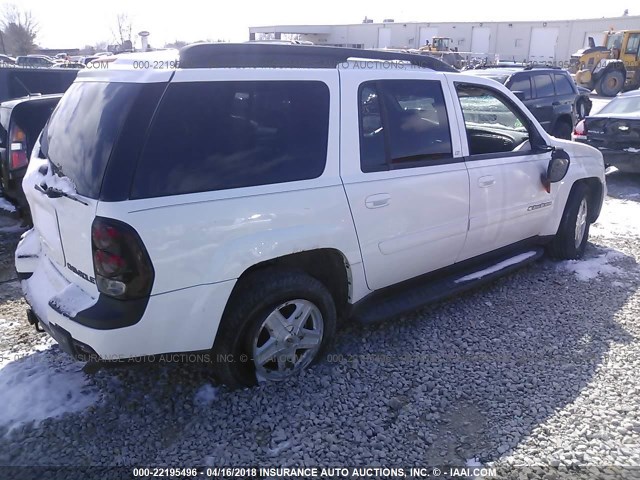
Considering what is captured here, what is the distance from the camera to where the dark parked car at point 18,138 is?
536 cm

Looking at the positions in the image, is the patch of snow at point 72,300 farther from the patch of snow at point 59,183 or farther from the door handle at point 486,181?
the door handle at point 486,181

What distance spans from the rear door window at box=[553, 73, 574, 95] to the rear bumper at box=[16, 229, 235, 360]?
36.1ft

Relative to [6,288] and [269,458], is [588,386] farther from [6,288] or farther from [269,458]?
[6,288]

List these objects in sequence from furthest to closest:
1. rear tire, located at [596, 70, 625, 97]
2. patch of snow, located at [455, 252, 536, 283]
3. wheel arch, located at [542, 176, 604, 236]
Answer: rear tire, located at [596, 70, 625, 97], wheel arch, located at [542, 176, 604, 236], patch of snow, located at [455, 252, 536, 283]

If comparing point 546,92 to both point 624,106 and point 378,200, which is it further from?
point 378,200

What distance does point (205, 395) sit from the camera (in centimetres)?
313

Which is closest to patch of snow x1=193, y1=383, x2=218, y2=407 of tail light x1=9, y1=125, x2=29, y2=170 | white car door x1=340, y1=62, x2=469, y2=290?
white car door x1=340, y1=62, x2=469, y2=290

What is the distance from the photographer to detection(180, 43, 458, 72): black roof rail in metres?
2.81

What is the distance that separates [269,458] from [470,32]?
55.6 meters

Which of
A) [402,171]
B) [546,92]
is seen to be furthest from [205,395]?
[546,92]

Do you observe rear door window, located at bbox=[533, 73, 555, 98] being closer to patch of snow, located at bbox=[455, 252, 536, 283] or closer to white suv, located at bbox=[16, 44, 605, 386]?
patch of snow, located at bbox=[455, 252, 536, 283]

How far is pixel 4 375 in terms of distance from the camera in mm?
3250

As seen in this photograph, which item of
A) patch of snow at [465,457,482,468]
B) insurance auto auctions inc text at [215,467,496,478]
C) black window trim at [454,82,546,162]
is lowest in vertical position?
patch of snow at [465,457,482,468]

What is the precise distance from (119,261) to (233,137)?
0.85 m
